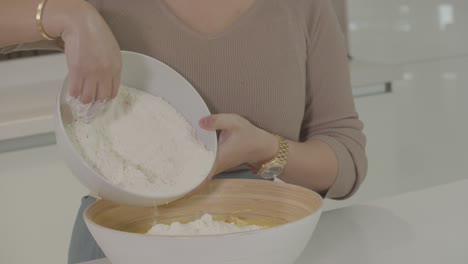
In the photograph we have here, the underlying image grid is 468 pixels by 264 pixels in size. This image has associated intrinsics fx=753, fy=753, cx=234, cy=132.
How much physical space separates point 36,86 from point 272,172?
40.0 inches

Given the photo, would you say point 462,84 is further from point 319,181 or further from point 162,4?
point 162,4

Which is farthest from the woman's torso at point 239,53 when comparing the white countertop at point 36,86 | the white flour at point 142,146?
the white countertop at point 36,86

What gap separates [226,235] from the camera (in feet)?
2.28

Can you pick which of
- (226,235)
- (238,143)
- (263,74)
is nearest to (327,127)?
(263,74)

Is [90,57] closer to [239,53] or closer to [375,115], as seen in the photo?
[239,53]

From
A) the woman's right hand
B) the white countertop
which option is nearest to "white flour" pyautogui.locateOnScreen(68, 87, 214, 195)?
the woman's right hand

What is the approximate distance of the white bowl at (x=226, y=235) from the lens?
70 cm

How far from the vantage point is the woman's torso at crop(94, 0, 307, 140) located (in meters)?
1.08

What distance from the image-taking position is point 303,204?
866 millimetres

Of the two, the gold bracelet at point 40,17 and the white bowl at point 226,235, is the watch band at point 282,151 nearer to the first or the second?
the white bowl at point 226,235

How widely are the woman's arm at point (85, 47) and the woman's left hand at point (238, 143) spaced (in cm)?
15

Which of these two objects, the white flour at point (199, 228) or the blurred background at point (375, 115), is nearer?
the white flour at point (199, 228)

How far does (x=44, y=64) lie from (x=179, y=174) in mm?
1214

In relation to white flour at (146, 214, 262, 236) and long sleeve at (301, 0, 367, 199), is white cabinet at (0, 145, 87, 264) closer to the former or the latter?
long sleeve at (301, 0, 367, 199)
